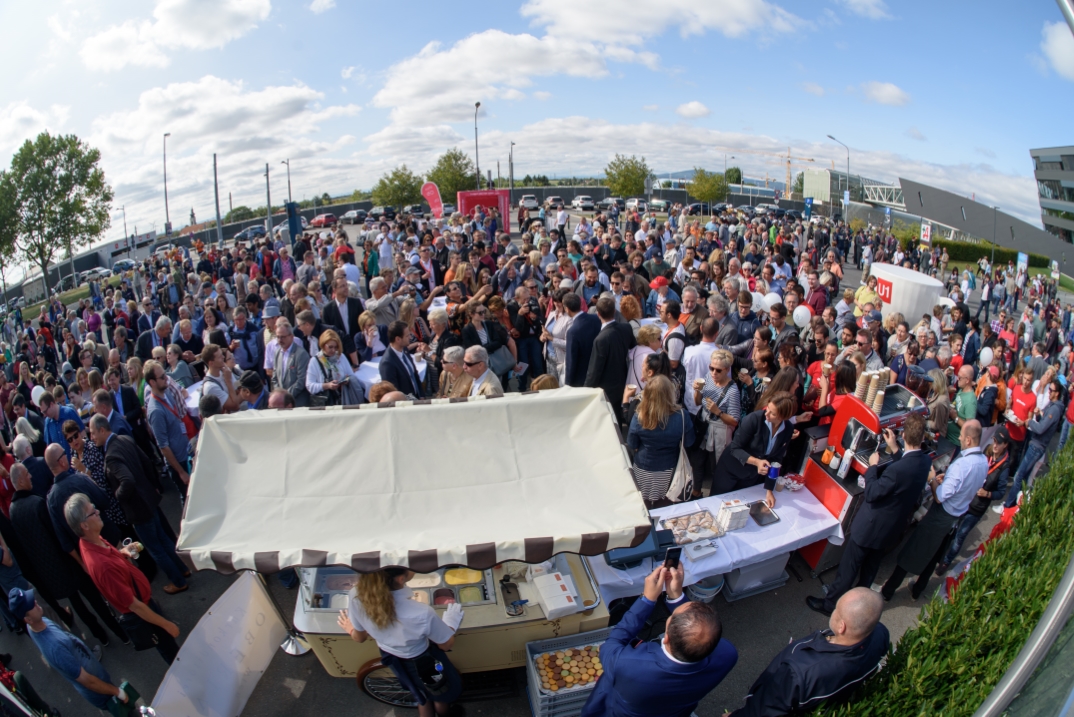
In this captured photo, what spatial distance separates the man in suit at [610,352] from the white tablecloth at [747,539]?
5.34 feet

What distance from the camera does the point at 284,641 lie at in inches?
169

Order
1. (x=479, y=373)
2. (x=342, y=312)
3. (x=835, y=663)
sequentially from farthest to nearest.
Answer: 1. (x=342, y=312)
2. (x=479, y=373)
3. (x=835, y=663)

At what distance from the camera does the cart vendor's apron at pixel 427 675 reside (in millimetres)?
3320

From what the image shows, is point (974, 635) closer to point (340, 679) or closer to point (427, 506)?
point (427, 506)

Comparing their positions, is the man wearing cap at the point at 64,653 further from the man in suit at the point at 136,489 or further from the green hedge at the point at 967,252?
the green hedge at the point at 967,252

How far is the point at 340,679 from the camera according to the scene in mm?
4133

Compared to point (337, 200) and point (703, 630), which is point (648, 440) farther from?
point (337, 200)

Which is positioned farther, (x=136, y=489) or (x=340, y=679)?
(x=136, y=489)

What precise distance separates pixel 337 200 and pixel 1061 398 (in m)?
62.7

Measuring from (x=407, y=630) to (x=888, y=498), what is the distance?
3566mm

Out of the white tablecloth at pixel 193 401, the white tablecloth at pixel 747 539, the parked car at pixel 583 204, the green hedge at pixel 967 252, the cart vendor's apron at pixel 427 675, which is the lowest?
the cart vendor's apron at pixel 427 675

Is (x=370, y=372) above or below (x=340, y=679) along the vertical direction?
above

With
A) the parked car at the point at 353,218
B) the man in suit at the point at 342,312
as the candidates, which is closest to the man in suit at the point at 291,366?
the man in suit at the point at 342,312

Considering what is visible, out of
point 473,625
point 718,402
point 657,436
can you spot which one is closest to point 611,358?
point 718,402
